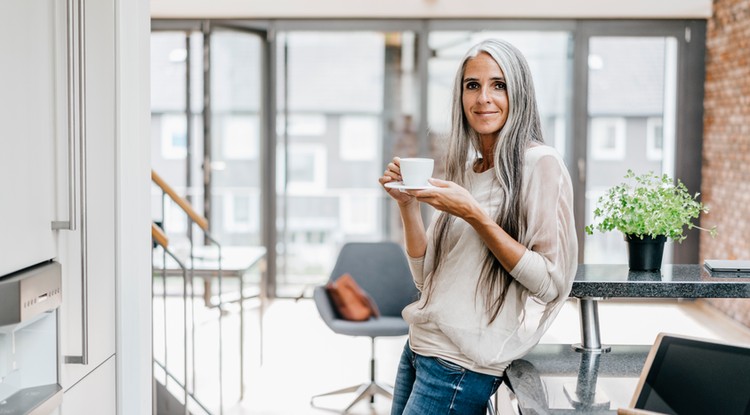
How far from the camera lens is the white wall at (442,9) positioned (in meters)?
6.70

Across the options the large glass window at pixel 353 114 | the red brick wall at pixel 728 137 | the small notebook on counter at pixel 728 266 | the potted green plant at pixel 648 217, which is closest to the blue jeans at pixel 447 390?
the potted green plant at pixel 648 217

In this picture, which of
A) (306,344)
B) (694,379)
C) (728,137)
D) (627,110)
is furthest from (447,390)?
(627,110)

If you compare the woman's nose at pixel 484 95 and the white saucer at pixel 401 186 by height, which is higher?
the woman's nose at pixel 484 95

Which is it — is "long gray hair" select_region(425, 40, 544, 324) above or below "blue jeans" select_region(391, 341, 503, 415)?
above

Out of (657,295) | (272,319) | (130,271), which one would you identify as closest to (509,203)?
(657,295)

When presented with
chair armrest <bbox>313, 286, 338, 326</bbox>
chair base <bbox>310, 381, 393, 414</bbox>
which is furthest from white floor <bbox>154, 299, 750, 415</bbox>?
chair armrest <bbox>313, 286, 338, 326</bbox>

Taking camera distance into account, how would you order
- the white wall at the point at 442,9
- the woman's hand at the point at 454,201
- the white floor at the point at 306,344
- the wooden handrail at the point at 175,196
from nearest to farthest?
the woman's hand at the point at 454,201
the wooden handrail at the point at 175,196
the white floor at the point at 306,344
the white wall at the point at 442,9

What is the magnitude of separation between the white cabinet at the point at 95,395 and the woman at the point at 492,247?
0.86 metres

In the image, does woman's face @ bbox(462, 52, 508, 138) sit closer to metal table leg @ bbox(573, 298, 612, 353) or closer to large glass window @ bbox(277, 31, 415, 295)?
metal table leg @ bbox(573, 298, 612, 353)

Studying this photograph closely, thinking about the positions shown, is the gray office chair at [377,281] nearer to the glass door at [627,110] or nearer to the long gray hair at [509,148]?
the long gray hair at [509,148]

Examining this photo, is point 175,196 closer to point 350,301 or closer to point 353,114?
point 350,301

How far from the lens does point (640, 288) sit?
6.76ft

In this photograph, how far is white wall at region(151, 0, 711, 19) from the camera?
6699 millimetres

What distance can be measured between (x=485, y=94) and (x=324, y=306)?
9.03 ft
